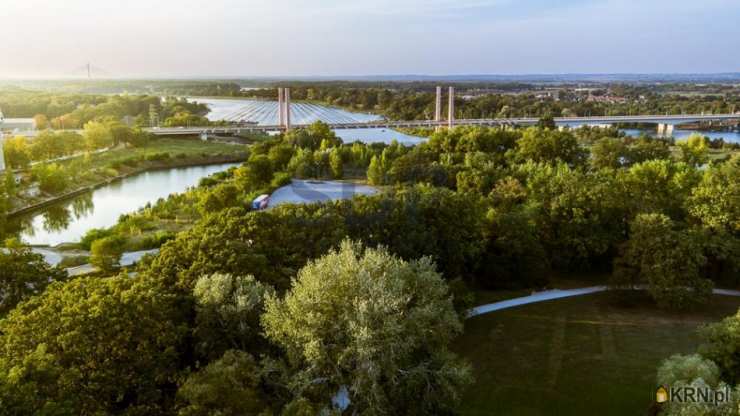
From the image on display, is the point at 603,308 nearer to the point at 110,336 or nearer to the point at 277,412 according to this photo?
the point at 277,412

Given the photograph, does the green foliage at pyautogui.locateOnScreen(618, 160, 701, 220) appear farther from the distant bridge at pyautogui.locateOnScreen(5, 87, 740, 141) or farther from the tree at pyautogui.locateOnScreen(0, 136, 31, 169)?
the tree at pyautogui.locateOnScreen(0, 136, 31, 169)

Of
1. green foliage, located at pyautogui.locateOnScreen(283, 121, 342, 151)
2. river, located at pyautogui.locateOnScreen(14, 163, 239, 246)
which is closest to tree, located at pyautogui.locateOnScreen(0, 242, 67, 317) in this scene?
river, located at pyautogui.locateOnScreen(14, 163, 239, 246)

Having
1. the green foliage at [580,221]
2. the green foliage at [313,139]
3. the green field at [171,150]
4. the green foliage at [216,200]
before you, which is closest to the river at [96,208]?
the green field at [171,150]

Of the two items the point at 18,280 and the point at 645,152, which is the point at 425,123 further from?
the point at 18,280

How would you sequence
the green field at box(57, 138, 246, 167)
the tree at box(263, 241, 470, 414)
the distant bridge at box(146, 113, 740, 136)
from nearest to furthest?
the tree at box(263, 241, 470, 414), the green field at box(57, 138, 246, 167), the distant bridge at box(146, 113, 740, 136)

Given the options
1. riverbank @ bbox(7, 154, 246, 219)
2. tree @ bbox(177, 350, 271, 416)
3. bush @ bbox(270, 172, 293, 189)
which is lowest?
riverbank @ bbox(7, 154, 246, 219)

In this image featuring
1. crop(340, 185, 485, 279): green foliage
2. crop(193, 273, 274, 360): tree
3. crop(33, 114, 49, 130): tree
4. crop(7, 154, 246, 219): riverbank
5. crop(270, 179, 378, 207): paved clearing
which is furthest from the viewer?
crop(33, 114, 49, 130): tree

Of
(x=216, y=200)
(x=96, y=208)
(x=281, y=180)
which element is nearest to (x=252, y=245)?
(x=216, y=200)

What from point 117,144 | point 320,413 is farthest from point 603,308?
point 117,144
